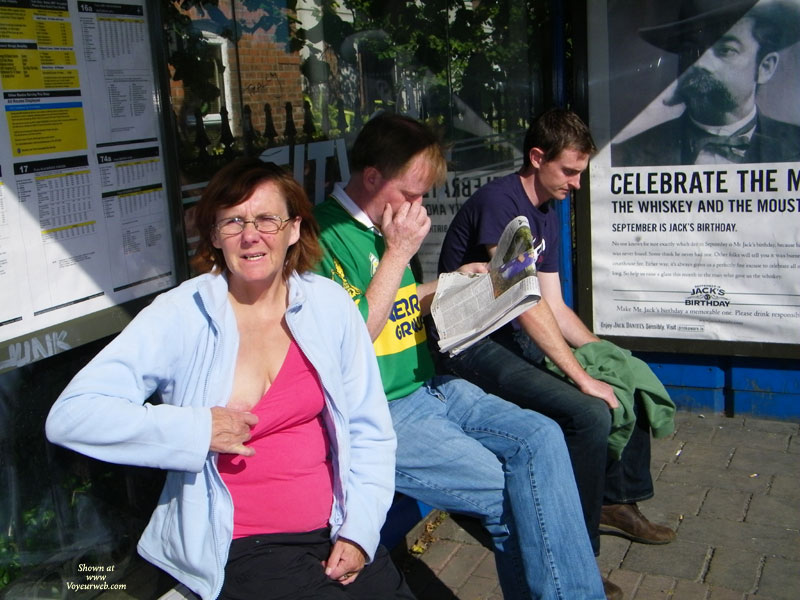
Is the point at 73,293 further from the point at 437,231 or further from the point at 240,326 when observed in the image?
the point at 437,231

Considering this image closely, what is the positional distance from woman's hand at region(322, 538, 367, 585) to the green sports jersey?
0.70 metres

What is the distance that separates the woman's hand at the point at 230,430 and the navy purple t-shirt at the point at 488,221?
5.21ft

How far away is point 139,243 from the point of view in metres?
2.99

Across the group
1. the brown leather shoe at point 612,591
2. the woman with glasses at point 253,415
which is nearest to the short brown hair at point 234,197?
the woman with glasses at point 253,415

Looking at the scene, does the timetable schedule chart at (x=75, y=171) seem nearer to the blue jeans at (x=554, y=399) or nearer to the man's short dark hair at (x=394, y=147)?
the man's short dark hair at (x=394, y=147)

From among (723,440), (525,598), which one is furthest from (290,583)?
(723,440)

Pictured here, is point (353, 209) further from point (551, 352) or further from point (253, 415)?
point (253, 415)

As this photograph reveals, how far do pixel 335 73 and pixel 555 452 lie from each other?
204 centimetres

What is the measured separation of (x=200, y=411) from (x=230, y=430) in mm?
81

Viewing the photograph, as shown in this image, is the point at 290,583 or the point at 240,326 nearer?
the point at 290,583

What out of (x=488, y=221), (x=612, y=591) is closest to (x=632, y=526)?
(x=612, y=591)

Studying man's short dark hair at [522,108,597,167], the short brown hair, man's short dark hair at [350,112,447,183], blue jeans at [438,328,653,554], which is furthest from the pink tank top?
man's short dark hair at [522,108,597,167]

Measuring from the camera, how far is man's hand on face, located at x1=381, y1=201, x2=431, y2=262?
9.40 ft

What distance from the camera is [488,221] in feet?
11.6
